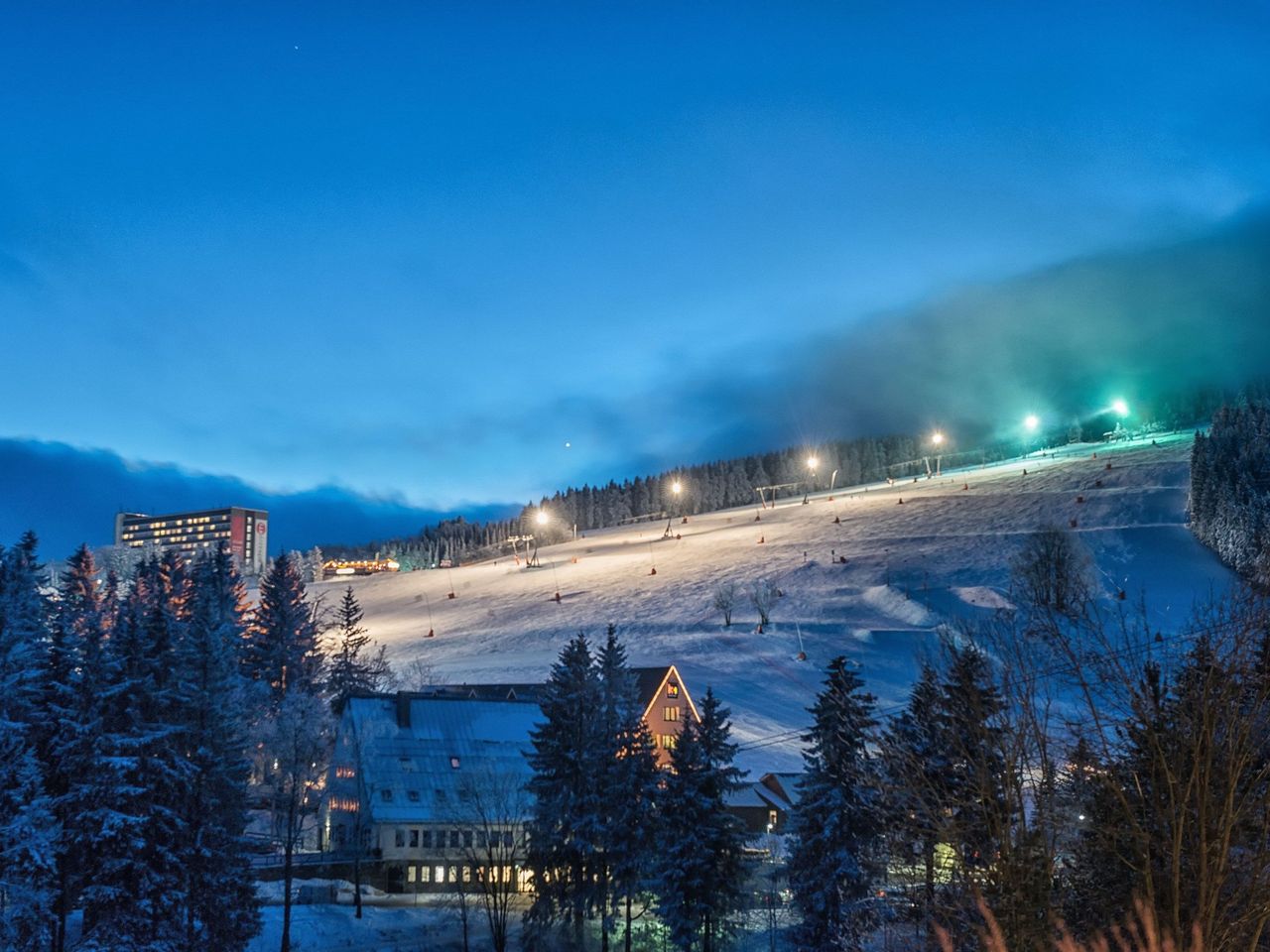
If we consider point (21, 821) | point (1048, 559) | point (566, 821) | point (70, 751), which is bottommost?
point (566, 821)

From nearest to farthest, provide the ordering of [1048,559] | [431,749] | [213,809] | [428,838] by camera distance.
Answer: [213,809] → [428,838] → [431,749] → [1048,559]

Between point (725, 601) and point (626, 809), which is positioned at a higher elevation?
point (725, 601)

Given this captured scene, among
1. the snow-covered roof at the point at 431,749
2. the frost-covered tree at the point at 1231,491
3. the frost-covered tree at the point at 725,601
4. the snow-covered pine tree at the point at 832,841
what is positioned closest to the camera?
the snow-covered pine tree at the point at 832,841

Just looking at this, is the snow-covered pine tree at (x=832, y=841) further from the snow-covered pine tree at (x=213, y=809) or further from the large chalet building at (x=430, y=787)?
the snow-covered pine tree at (x=213, y=809)

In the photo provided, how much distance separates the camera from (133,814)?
33.1m

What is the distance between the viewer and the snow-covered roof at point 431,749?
5319cm

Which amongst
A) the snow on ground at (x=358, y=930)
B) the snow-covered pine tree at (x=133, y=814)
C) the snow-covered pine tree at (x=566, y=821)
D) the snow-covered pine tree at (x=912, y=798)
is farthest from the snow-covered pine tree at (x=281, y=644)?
the snow-covered pine tree at (x=912, y=798)

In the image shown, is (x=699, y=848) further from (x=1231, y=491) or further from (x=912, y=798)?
(x=1231, y=491)

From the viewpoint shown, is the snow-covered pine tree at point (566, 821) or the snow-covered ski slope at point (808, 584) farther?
the snow-covered ski slope at point (808, 584)

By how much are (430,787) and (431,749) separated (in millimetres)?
3003

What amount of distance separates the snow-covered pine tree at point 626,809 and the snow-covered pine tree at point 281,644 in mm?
35619

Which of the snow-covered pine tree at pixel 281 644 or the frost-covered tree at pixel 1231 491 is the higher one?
the frost-covered tree at pixel 1231 491

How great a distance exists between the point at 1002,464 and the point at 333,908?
437 feet

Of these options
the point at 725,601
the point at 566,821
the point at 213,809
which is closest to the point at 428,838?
the point at 566,821
